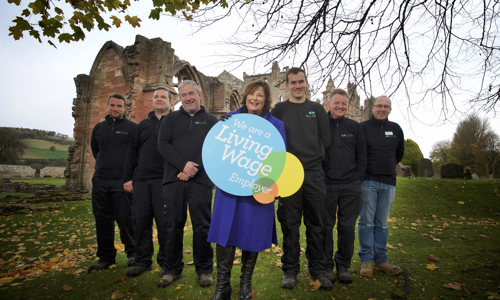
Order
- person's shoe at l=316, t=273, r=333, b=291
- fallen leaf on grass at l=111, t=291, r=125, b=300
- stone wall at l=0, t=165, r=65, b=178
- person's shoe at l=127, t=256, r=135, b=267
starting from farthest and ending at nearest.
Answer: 1. stone wall at l=0, t=165, r=65, b=178
2. person's shoe at l=127, t=256, r=135, b=267
3. person's shoe at l=316, t=273, r=333, b=291
4. fallen leaf on grass at l=111, t=291, r=125, b=300

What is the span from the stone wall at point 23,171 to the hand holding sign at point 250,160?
3790cm

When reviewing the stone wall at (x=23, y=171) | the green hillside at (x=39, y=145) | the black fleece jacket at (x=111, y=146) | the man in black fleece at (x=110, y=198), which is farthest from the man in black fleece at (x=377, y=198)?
the green hillside at (x=39, y=145)

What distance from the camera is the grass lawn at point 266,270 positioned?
9.49ft

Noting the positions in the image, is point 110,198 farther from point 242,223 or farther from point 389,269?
point 389,269

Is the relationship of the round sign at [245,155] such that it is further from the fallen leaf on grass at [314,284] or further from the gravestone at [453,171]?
the gravestone at [453,171]

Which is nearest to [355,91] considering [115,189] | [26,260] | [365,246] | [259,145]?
[259,145]

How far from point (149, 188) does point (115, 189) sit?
64 centimetres

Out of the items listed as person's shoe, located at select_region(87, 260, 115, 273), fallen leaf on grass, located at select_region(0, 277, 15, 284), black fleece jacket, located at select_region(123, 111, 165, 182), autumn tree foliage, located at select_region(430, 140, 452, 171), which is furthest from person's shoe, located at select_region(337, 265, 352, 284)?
autumn tree foliage, located at select_region(430, 140, 452, 171)

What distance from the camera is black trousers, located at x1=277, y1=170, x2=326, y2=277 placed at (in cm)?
302

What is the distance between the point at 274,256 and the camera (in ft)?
14.0

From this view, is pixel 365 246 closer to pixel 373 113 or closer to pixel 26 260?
pixel 373 113

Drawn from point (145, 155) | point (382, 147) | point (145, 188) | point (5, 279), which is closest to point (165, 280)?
point (145, 188)

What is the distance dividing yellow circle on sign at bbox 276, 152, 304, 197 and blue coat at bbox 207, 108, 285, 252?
0.26 m

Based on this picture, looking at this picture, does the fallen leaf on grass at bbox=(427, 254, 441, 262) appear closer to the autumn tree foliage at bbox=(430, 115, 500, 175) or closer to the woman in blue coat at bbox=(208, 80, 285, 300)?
the woman in blue coat at bbox=(208, 80, 285, 300)
